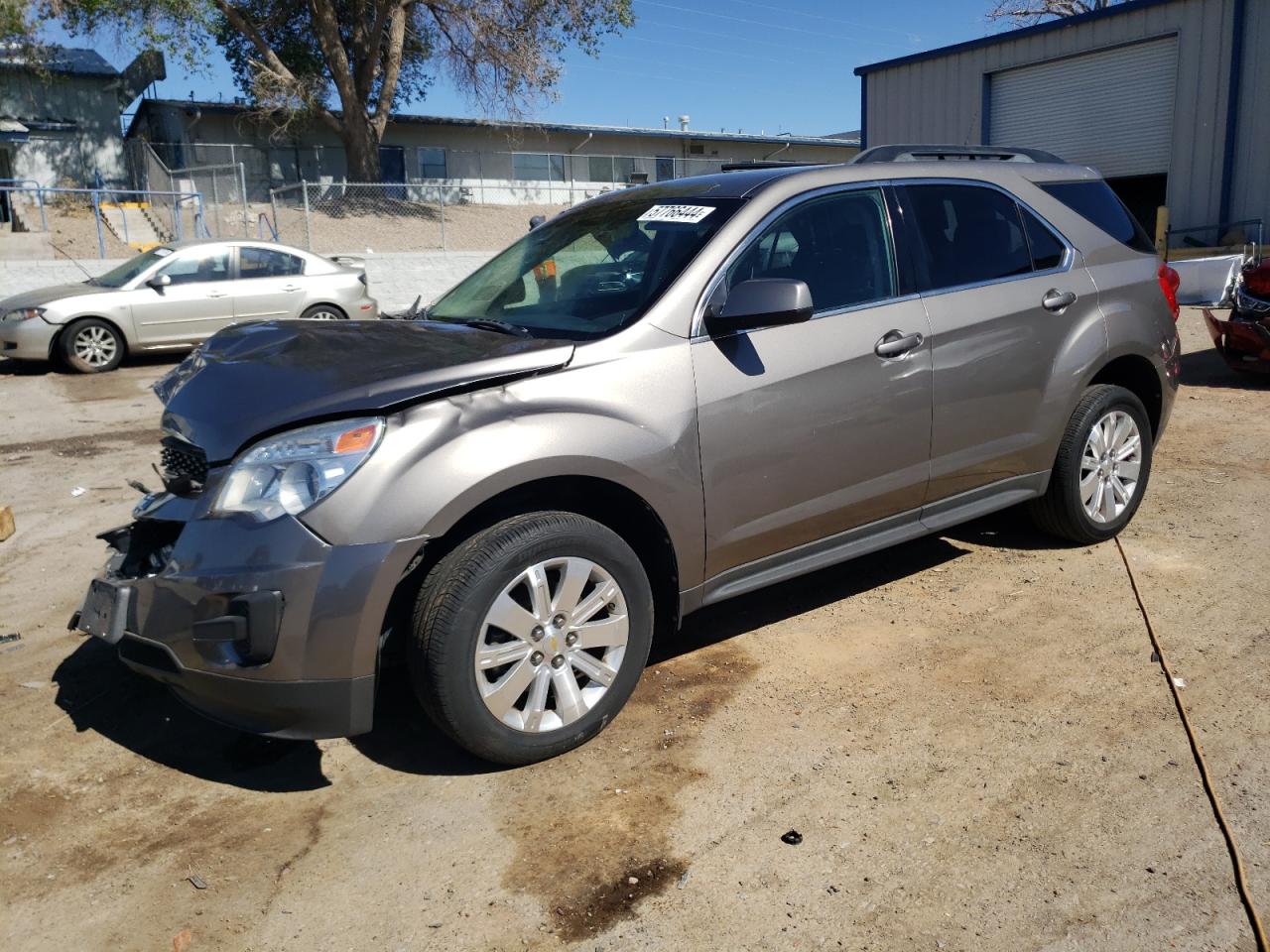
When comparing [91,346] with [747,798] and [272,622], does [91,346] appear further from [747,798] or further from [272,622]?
[747,798]

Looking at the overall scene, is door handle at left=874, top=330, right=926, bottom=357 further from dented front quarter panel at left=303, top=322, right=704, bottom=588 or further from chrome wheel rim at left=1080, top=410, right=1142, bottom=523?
chrome wheel rim at left=1080, top=410, right=1142, bottom=523

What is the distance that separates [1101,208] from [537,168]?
103 feet

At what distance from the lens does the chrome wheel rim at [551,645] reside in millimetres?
3227

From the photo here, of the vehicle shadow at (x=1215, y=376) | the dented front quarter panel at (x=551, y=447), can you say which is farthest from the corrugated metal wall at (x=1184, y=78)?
the dented front quarter panel at (x=551, y=447)

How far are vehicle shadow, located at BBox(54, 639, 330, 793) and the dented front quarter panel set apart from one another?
3.26 feet

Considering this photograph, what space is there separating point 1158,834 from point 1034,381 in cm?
224

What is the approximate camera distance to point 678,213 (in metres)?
4.11

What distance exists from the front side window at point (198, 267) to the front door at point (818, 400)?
11245 millimetres

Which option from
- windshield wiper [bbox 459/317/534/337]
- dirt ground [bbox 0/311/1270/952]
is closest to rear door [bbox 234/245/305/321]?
dirt ground [bbox 0/311/1270/952]

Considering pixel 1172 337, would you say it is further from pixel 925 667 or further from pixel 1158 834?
pixel 1158 834

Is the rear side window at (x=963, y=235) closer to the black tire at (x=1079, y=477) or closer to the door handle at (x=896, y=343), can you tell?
the door handle at (x=896, y=343)

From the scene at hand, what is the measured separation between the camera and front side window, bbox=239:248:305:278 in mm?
13742

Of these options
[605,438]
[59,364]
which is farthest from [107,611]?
[59,364]

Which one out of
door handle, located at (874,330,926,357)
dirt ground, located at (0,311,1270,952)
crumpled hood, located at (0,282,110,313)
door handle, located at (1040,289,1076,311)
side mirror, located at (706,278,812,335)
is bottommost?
dirt ground, located at (0,311,1270,952)
